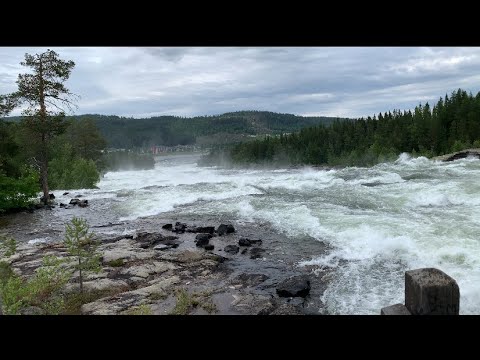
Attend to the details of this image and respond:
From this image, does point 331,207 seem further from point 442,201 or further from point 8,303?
point 8,303

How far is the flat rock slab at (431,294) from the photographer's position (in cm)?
229

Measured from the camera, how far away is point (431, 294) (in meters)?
2.29

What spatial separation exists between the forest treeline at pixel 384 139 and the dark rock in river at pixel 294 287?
59.2 m

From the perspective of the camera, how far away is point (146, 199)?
1132 inches

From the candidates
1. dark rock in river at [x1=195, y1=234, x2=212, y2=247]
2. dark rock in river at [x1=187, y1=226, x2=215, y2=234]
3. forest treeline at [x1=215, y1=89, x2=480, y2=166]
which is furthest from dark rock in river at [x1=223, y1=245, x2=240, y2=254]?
forest treeline at [x1=215, y1=89, x2=480, y2=166]

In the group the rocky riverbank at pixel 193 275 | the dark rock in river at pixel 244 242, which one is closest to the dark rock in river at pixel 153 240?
the rocky riverbank at pixel 193 275

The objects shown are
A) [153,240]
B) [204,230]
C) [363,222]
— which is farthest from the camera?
[204,230]

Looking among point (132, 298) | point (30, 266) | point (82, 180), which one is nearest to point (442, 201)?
point (132, 298)

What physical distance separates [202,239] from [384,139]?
A: 73.9 m

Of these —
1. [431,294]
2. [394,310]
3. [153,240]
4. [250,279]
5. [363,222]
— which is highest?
[431,294]

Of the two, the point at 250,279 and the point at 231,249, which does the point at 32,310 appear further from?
the point at 231,249

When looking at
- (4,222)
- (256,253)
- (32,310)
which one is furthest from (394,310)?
(4,222)
